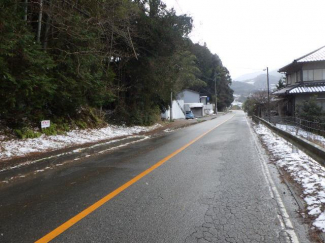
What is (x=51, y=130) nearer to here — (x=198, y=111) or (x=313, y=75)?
(x=313, y=75)

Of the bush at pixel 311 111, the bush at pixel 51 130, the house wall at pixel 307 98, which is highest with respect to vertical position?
the house wall at pixel 307 98

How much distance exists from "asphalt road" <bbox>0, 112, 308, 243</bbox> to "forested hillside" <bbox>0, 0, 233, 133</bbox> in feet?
13.9

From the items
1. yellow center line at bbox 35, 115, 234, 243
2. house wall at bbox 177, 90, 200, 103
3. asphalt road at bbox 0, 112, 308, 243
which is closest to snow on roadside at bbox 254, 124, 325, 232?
asphalt road at bbox 0, 112, 308, 243

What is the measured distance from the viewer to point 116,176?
6.22m

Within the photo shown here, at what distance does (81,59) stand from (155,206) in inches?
374

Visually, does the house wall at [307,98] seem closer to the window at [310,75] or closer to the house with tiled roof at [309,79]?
the house with tiled roof at [309,79]

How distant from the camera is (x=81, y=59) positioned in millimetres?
12000

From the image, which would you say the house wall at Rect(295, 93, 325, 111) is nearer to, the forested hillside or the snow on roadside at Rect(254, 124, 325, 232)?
Answer: the forested hillside

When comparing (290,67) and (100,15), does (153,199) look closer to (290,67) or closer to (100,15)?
(100,15)

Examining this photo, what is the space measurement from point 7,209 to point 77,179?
1854 millimetres

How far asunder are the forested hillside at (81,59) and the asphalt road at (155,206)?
13.9 feet

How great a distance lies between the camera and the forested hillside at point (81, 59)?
886 cm

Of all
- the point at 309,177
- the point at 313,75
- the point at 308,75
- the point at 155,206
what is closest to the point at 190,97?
the point at 308,75

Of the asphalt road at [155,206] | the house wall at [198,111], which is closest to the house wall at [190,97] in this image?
the house wall at [198,111]
